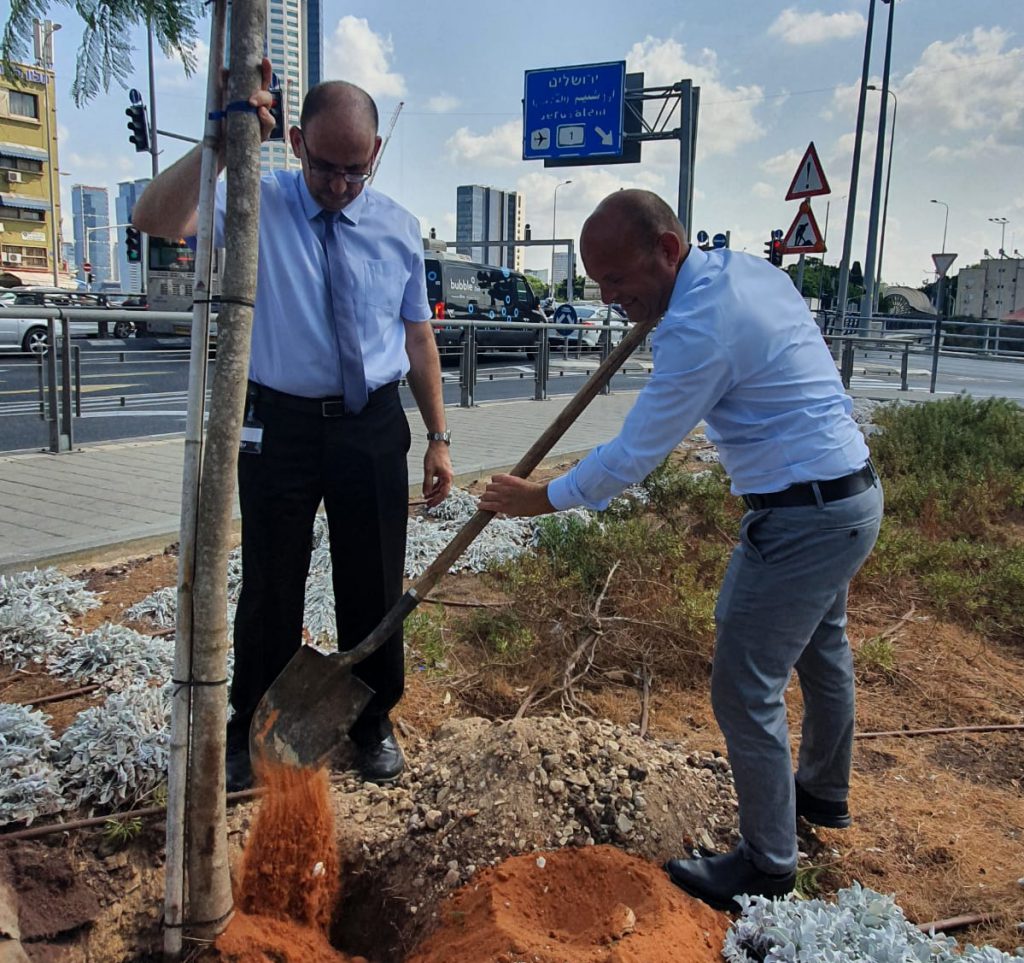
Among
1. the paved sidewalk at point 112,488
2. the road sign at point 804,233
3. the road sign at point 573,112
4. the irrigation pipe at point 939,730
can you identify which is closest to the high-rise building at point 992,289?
→ the road sign at point 573,112

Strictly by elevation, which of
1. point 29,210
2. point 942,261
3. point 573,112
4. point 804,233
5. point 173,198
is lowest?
point 173,198


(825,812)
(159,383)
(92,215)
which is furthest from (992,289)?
(92,215)

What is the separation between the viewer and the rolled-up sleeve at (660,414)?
7.15 feet

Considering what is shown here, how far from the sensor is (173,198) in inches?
89.0

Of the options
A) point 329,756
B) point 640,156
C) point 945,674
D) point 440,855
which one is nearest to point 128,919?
point 329,756

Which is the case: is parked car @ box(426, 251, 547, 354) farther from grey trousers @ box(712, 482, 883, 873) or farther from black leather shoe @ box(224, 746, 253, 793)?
grey trousers @ box(712, 482, 883, 873)

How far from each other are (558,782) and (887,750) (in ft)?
4.71

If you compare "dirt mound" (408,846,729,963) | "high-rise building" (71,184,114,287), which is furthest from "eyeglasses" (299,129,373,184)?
"high-rise building" (71,184,114,287)

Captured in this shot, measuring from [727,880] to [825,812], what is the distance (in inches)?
21.0

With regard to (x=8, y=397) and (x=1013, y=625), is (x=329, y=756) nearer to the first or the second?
(x=1013, y=625)

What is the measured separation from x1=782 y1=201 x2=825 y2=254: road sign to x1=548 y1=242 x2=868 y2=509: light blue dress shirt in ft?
28.4

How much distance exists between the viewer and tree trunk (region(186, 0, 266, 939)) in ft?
6.11

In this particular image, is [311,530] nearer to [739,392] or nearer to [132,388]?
[739,392]

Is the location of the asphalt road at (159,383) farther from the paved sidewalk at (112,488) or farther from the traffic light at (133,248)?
the traffic light at (133,248)
